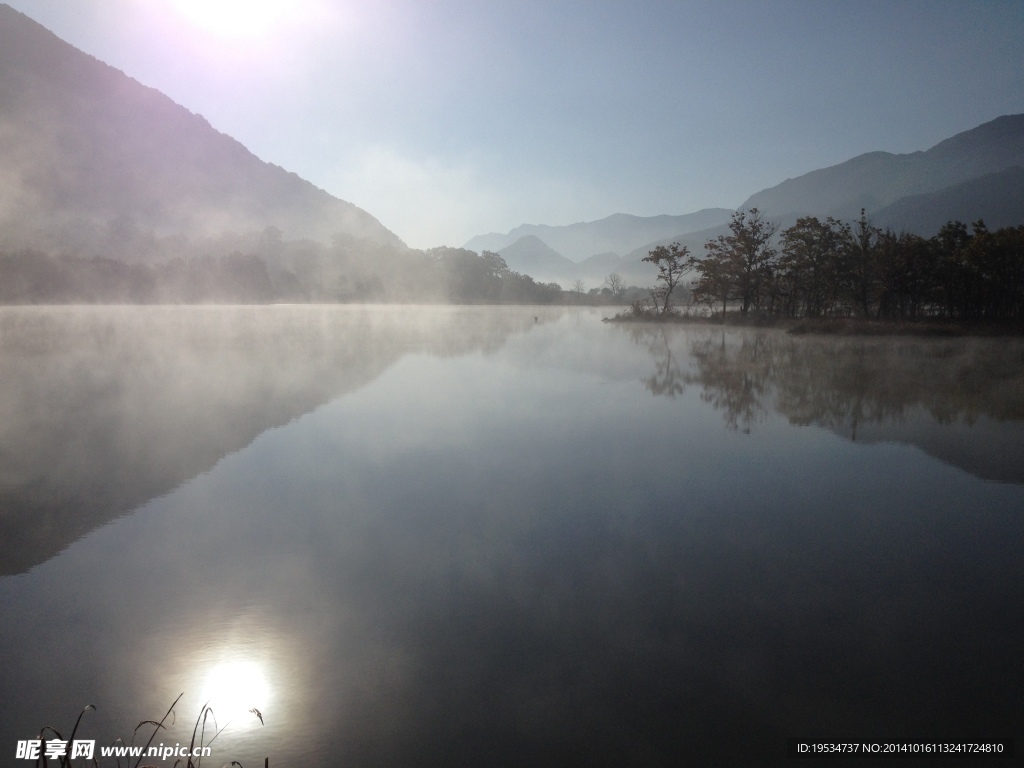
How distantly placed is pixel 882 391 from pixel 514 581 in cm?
1137

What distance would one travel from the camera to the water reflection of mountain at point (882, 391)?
8.20 m

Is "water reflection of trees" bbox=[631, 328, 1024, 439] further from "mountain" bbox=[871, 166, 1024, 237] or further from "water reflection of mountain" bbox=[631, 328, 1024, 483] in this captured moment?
"mountain" bbox=[871, 166, 1024, 237]

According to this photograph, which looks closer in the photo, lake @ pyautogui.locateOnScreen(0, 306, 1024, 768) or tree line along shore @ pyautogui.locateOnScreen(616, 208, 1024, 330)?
lake @ pyautogui.locateOnScreen(0, 306, 1024, 768)

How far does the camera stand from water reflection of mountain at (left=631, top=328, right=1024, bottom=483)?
323 inches

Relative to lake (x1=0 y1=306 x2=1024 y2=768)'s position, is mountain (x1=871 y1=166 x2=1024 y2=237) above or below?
above

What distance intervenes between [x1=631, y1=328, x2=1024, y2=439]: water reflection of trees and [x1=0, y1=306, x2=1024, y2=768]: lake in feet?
1.69

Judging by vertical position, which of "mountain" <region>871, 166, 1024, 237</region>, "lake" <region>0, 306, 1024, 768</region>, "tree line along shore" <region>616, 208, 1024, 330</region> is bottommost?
"lake" <region>0, 306, 1024, 768</region>

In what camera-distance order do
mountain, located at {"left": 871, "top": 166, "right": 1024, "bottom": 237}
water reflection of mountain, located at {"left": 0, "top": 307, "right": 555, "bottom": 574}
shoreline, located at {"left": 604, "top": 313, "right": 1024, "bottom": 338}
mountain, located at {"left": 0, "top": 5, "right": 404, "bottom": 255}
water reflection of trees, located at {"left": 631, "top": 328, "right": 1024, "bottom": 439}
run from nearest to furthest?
1. water reflection of mountain, located at {"left": 0, "top": 307, "right": 555, "bottom": 574}
2. water reflection of trees, located at {"left": 631, "top": 328, "right": 1024, "bottom": 439}
3. shoreline, located at {"left": 604, "top": 313, "right": 1024, "bottom": 338}
4. mountain, located at {"left": 0, "top": 5, "right": 404, "bottom": 255}
5. mountain, located at {"left": 871, "top": 166, "right": 1024, "bottom": 237}

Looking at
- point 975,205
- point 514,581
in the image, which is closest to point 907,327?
point 514,581

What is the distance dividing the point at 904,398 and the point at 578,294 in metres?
95.4

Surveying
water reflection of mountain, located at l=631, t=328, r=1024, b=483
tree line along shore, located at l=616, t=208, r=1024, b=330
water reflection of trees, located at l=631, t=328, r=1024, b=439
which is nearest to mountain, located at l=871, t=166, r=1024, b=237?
tree line along shore, located at l=616, t=208, r=1024, b=330

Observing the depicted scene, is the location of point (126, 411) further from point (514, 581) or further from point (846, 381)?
point (846, 381)

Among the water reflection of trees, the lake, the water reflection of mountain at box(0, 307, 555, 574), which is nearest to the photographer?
the lake

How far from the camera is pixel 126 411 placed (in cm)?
1030
